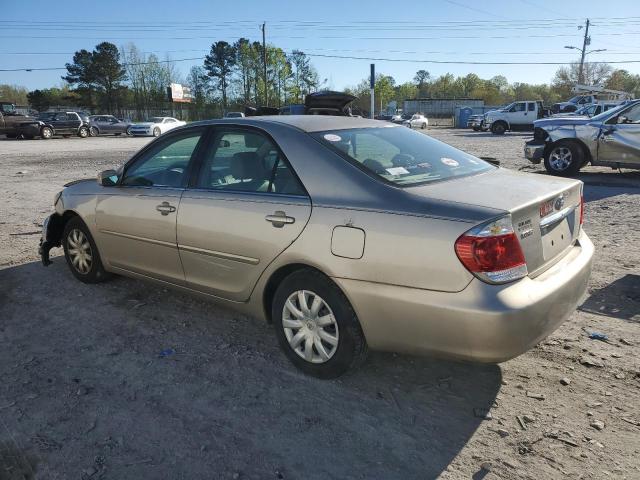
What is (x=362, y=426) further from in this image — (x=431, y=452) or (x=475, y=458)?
(x=475, y=458)

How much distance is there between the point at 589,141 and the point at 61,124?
31.7 metres

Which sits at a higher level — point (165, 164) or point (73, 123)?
point (73, 123)

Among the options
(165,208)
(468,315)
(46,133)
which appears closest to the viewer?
(468,315)

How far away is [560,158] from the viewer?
36.1ft

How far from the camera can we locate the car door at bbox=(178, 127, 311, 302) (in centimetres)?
308

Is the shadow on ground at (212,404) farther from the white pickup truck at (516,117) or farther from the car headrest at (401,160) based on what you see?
the white pickup truck at (516,117)

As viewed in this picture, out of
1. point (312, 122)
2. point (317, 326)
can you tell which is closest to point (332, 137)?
point (312, 122)

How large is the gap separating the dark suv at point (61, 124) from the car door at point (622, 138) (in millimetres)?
31165

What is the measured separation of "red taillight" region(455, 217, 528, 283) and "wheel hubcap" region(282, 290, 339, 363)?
87cm

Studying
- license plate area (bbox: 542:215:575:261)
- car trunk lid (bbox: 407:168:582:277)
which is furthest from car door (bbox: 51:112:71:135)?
license plate area (bbox: 542:215:575:261)

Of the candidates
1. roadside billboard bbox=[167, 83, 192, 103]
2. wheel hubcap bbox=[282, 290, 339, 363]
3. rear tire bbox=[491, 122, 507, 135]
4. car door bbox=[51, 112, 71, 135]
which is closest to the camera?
wheel hubcap bbox=[282, 290, 339, 363]

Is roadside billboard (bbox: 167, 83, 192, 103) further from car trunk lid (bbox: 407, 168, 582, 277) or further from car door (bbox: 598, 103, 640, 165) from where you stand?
car trunk lid (bbox: 407, 168, 582, 277)

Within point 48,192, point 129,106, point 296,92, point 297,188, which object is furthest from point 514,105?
point 129,106

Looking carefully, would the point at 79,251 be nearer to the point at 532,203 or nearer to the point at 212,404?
the point at 212,404
